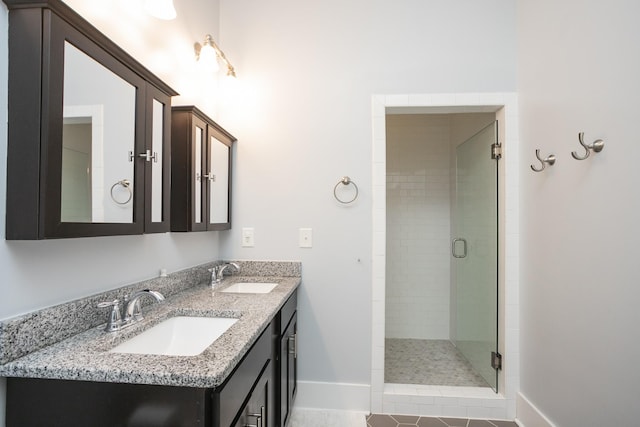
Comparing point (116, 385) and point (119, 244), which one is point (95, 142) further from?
point (116, 385)

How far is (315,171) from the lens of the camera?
2.11 metres

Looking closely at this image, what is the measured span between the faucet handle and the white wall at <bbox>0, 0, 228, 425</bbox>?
0.08 m

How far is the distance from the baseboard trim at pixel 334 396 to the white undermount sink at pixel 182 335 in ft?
3.54

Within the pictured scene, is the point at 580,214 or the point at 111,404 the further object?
the point at 580,214

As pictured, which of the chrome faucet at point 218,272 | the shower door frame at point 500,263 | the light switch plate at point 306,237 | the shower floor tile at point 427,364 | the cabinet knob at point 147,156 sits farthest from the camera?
the shower floor tile at point 427,364

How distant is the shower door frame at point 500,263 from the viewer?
1981mm

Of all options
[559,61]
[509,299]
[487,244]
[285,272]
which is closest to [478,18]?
[559,61]

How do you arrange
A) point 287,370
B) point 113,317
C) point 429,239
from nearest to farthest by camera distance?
point 113,317 < point 287,370 < point 429,239

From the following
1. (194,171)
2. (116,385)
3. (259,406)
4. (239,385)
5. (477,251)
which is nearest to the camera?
(116,385)

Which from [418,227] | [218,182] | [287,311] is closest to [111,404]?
[287,311]

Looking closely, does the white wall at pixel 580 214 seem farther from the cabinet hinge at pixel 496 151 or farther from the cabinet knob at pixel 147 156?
the cabinet knob at pixel 147 156

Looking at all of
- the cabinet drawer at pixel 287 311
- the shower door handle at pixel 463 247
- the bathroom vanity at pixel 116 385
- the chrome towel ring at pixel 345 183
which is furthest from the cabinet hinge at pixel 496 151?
the bathroom vanity at pixel 116 385

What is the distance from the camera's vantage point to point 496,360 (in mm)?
2057

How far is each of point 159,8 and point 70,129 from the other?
0.71m
